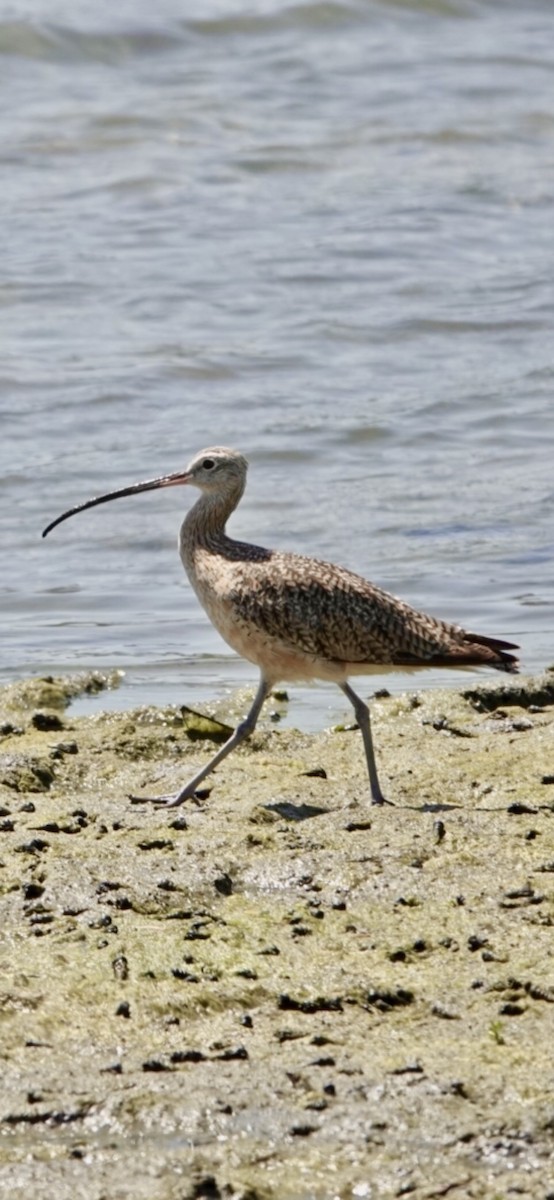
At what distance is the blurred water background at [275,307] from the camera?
1032cm

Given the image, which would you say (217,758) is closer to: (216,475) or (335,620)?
(335,620)

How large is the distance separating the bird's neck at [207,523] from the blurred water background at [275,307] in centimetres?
100

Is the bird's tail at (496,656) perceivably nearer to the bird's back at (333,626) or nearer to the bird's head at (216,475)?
the bird's back at (333,626)

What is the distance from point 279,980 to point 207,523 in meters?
3.08

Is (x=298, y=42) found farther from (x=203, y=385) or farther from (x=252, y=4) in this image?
(x=203, y=385)

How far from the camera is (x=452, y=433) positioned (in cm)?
1281

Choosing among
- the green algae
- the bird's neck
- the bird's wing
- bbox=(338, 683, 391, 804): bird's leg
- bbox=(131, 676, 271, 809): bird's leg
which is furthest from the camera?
the bird's neck

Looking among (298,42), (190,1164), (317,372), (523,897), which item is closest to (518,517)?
(317,372)

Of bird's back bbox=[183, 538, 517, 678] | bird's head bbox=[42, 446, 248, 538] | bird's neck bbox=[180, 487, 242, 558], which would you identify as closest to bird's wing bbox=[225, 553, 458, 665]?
bird's back bbox=[183, 538, 517, 678]

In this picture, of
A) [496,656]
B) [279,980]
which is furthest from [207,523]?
[279,980]

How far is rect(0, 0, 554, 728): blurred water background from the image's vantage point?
10320 mm

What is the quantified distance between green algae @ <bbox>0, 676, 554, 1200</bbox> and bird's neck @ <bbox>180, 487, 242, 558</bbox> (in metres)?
0.96

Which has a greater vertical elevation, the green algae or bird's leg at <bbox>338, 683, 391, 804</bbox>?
the green algae

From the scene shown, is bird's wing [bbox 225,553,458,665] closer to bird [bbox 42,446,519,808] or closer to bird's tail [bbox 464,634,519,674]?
bird [bbox 42,446,519,808]
